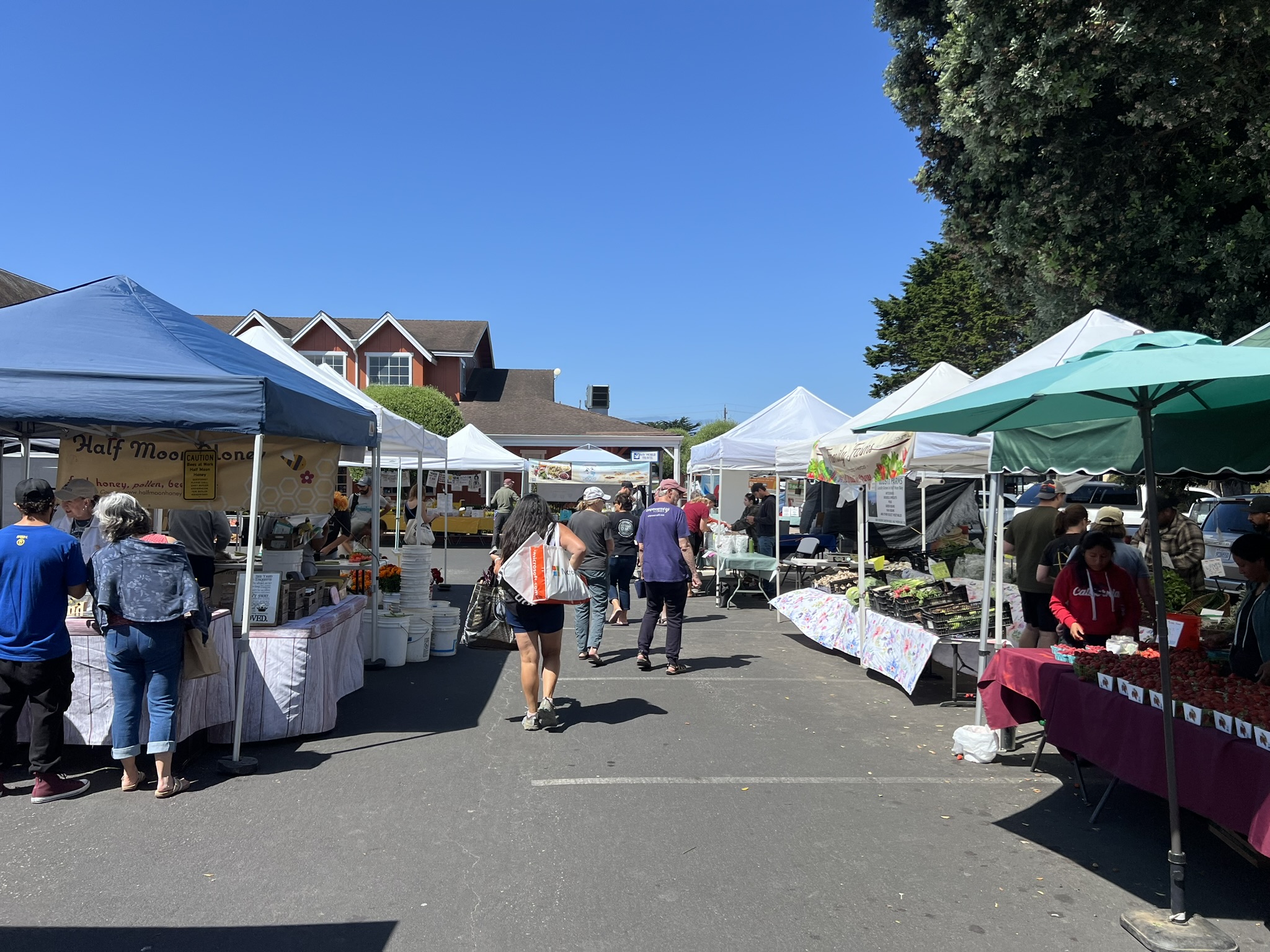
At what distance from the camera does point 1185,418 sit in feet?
20.6

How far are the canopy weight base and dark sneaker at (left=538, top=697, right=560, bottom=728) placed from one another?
1941mm

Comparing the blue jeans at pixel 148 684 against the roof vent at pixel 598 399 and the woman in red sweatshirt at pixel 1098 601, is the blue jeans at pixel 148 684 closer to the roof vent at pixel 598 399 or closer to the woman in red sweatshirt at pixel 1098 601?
the woman in red sweatshirt at pixel 1098 601

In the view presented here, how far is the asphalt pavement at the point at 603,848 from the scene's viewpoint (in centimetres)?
351

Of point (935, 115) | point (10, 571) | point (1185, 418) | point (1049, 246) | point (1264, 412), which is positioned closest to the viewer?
point (10, 571)

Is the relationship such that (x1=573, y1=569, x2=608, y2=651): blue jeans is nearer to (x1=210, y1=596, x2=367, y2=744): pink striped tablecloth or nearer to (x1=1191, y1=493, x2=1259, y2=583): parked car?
(x1=210, y1=596, x2=367, y2=744): pink striped tablecloth

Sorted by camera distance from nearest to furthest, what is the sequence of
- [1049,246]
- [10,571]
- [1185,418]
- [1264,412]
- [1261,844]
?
[1261,844] < [10,571] < [1264,412] < [1185,418] < [1049,246]

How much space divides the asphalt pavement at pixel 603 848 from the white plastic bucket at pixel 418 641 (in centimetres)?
221

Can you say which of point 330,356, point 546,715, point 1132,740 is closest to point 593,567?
point 546,715

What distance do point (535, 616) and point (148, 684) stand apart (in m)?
2.42

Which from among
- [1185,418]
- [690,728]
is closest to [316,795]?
[690,728]

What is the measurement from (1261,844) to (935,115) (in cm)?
1068

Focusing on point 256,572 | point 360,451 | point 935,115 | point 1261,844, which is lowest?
point 1261,844

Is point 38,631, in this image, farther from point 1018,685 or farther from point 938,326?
point 938,326

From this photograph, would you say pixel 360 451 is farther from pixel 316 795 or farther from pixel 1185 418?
pixel 1185 418
